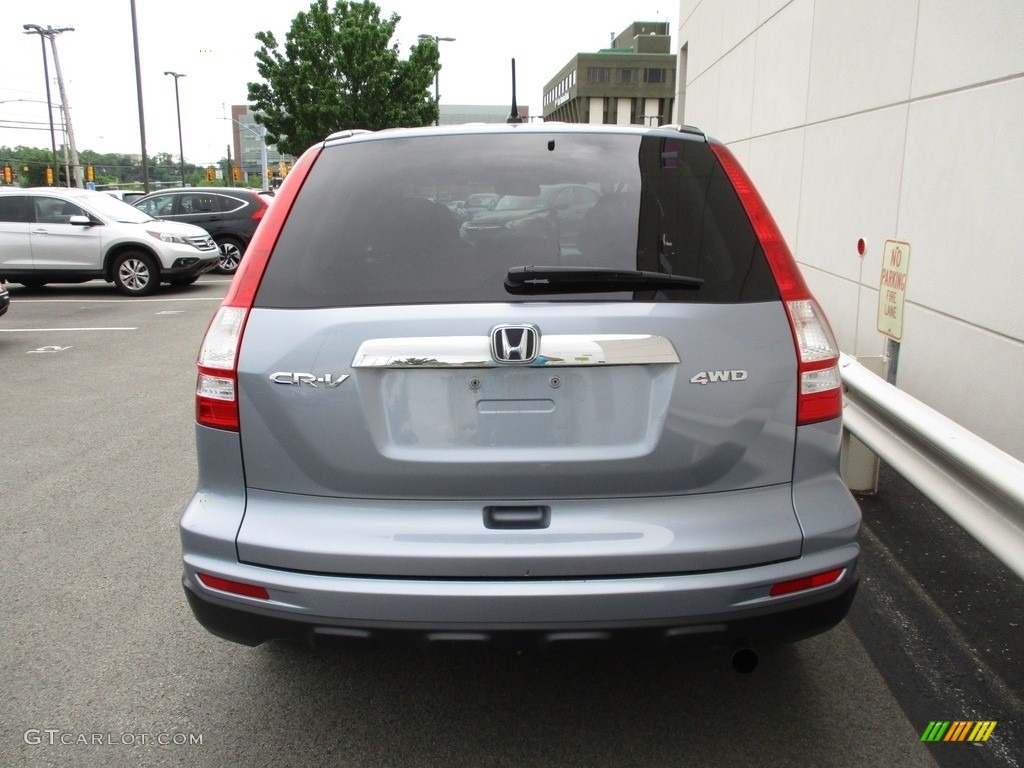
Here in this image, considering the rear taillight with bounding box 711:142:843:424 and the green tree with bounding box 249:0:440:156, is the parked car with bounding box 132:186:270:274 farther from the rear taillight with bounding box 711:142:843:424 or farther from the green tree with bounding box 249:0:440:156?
the green tree with bounding box 249:0:440:156

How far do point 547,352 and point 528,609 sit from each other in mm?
658

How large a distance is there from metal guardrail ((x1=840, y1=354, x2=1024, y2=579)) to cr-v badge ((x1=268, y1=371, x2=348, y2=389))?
6.52ft

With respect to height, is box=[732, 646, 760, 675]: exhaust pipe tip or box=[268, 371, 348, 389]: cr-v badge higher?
box=[268, 371, 348, 389]: cr-v badge

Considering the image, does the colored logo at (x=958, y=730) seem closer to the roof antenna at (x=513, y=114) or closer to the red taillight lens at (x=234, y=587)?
the red taillight lens at (x=234, y=587)

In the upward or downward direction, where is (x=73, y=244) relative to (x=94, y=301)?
upward

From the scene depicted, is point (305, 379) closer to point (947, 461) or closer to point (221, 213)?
point (947, 461)

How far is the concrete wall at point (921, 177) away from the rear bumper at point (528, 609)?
3300mm

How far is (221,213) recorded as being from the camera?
19.1m

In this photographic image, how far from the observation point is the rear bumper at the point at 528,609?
229 centimetres

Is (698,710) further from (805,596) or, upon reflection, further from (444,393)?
(444,393)

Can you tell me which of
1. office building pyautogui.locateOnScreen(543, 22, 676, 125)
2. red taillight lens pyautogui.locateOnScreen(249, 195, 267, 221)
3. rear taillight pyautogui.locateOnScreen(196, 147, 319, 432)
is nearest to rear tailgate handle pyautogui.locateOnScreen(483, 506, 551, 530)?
rear taillight pyautogui.locateOnScreen(196, 147, 319, 432)

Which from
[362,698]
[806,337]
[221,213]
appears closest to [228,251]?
[221,213]

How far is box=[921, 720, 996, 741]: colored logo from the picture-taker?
276cm

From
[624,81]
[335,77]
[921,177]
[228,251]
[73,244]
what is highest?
[624,81]
